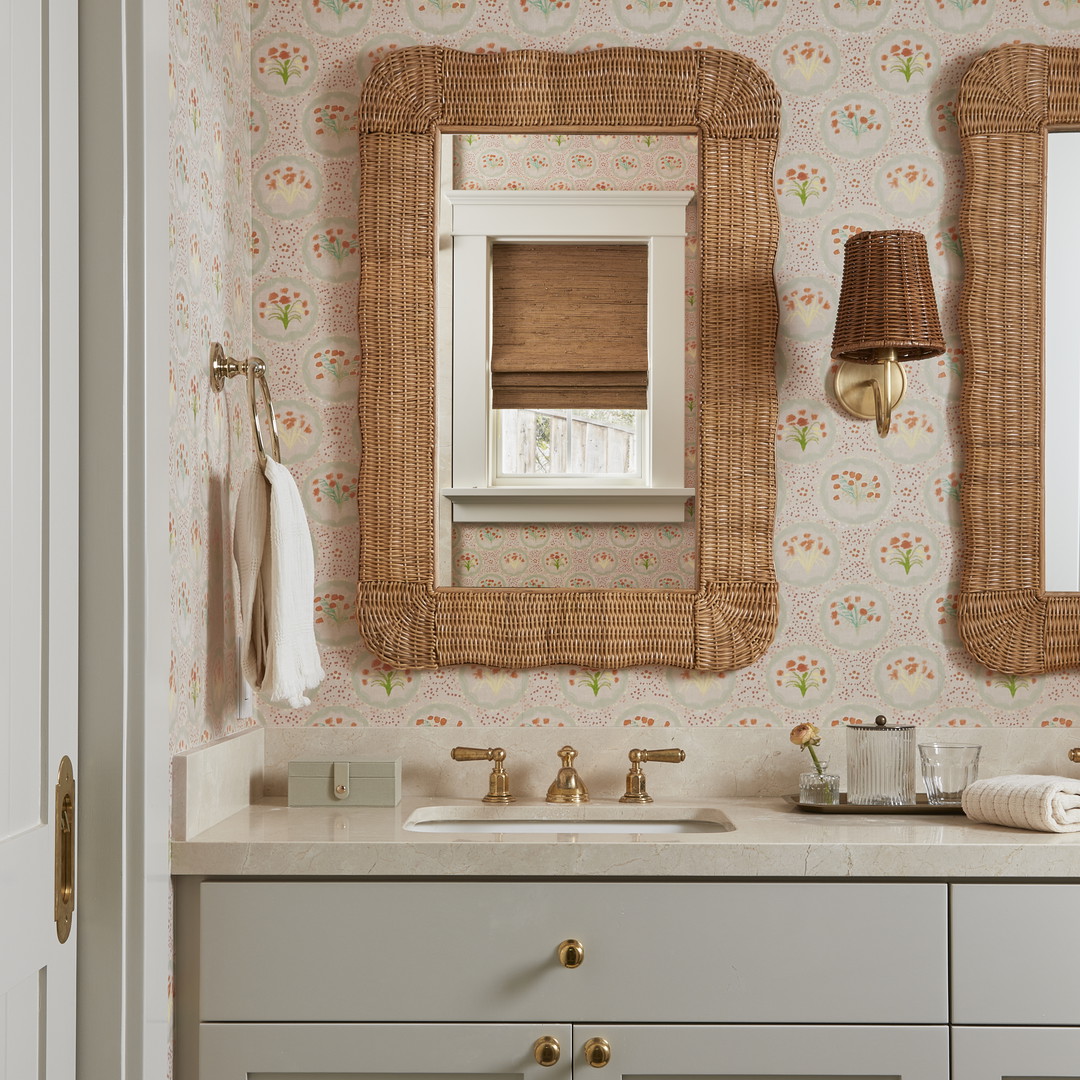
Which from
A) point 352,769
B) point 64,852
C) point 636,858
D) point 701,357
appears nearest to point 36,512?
point 64,852

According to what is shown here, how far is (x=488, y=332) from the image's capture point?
1.92m

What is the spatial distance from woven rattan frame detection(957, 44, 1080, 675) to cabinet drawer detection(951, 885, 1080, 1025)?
52 centimetres

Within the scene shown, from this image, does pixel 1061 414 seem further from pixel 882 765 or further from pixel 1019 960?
pixel 1019 960

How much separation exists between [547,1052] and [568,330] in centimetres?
111

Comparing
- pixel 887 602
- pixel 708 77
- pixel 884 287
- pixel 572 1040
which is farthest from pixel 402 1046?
pixel 708 77

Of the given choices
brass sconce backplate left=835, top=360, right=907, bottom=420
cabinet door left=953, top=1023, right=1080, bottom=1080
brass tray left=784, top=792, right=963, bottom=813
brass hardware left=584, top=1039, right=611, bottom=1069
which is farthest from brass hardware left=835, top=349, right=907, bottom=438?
brass hardware left=584, top=1039, right=611, bottom=1069

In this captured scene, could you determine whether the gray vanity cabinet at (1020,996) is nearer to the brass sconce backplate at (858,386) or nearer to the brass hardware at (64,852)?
the brass sconce backplate at (858,386)

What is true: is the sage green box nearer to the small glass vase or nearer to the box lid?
the box lid

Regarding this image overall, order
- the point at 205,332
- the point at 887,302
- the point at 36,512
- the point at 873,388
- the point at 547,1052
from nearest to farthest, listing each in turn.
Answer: the point at 36,512, the point at 547,1052, the point at 205,332, the point at 887,302, the point at 873,388

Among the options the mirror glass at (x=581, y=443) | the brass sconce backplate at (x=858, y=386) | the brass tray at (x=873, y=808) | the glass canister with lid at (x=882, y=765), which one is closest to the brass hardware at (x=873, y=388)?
Answer: the brass sconce backplate at (x=858, y=386)

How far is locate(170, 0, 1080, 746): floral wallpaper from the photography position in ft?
6.28

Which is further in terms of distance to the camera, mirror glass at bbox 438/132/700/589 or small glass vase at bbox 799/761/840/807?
mirror glass at bbox 438/132/700/589

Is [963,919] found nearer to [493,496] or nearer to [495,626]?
[495,626]

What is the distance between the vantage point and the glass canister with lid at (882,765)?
5.77 ft
